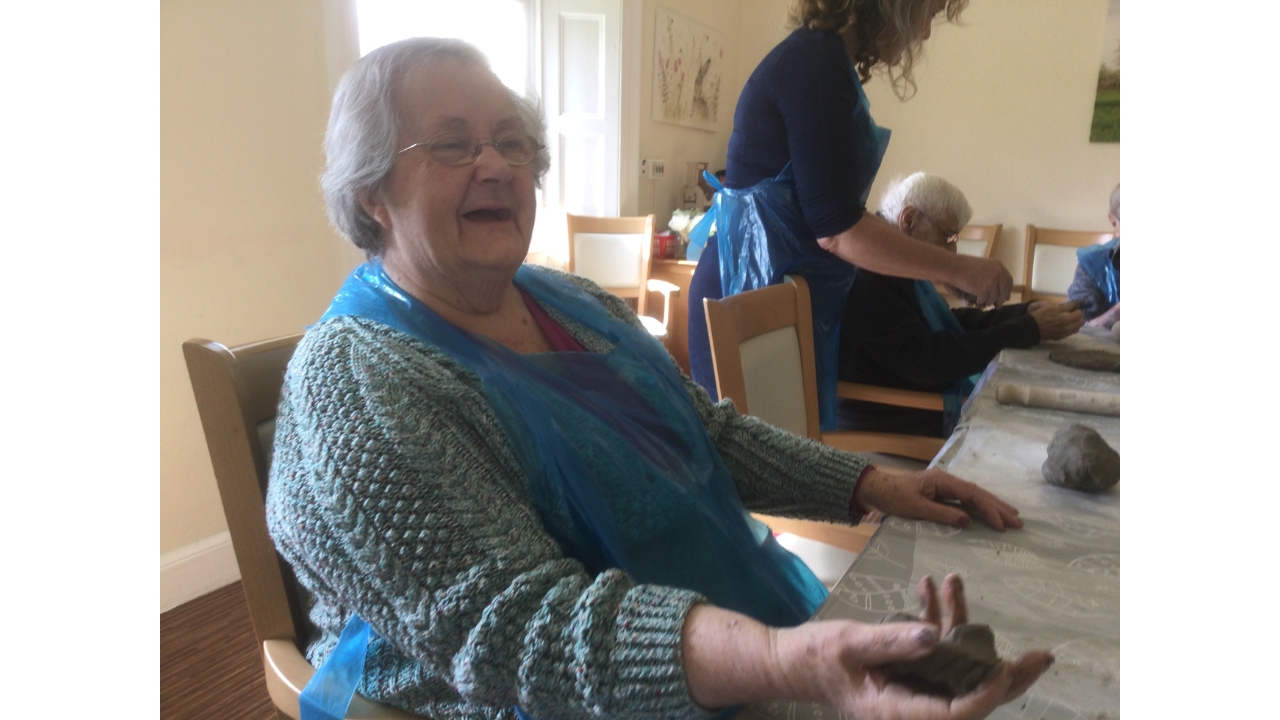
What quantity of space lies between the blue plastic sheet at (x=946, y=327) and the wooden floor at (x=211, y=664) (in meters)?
1.69

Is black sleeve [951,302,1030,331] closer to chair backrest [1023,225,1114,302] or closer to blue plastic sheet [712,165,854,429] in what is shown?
blue plastic sheet [712,165,854,429]

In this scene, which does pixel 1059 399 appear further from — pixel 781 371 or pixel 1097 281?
pixel 1097 281

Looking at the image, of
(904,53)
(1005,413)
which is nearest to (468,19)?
(904,53)

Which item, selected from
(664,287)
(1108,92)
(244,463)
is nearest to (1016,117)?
(1108,92)

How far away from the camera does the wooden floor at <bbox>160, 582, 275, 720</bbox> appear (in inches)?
59.7

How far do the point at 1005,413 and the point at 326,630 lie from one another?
1.03 m

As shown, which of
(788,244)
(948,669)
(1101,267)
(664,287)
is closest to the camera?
(948,669)

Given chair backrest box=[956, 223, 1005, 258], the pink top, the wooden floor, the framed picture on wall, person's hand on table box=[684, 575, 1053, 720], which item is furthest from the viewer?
chair backrest box=[956, 223, 1005, 258]

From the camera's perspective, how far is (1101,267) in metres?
2.35

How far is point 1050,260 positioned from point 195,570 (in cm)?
416

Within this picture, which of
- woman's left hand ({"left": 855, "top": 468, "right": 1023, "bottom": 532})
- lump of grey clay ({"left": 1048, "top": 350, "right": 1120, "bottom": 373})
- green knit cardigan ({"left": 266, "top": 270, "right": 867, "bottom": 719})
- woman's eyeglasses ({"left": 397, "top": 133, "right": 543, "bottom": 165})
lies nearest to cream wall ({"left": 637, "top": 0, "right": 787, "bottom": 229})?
lump of grey clay ({"left": 1048, "top": 350, "right": 1120, "bottom": 373})

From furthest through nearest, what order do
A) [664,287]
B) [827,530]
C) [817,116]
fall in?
1. [664,287]
2. [817,116]
3. [827,530]

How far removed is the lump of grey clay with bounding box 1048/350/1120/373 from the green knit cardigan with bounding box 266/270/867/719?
1.29 meters

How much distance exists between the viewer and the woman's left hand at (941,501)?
2.52 ft
